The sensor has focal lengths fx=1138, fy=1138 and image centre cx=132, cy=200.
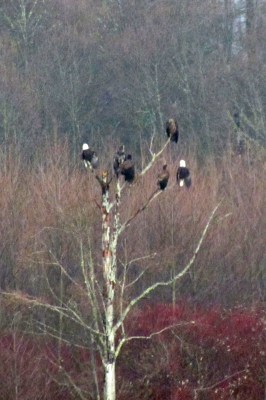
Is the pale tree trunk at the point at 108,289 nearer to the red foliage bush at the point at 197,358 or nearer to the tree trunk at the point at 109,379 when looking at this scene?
the tree trunk at the point at 109,379

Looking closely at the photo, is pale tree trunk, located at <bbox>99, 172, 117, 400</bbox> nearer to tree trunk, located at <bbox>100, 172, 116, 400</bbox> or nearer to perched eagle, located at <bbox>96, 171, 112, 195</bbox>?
tree trunk, located at <bbox>100, 172, 116, 400</bbox>

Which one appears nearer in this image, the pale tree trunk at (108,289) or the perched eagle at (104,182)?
the perched eagle at (104,182)

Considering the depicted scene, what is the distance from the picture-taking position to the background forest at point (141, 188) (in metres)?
13.9

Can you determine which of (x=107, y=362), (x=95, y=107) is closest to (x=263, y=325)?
(x=107, y=362)

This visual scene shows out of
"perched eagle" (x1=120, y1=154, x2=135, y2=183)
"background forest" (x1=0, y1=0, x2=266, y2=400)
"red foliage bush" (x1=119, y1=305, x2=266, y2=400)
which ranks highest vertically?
"perched eagle" (x1=120, y1=154, x2=135, y2=183)

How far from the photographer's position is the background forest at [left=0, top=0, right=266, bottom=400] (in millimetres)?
13867

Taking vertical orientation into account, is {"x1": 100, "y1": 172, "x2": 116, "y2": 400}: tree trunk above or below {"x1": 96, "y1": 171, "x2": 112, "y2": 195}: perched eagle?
below

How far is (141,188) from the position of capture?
1856 centimetres

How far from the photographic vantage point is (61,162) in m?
19.7

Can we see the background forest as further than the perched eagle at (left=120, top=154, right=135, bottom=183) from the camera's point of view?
Yes

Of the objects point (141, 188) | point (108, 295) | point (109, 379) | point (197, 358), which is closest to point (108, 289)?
point (108, 295)

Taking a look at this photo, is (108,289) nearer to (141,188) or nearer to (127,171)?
(127,171)

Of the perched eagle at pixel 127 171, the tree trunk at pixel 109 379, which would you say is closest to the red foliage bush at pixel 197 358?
the tree trunk at pixel 109 379

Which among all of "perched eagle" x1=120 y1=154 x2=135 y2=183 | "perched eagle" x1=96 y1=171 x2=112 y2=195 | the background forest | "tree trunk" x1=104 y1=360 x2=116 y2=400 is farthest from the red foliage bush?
"perched eagle" x1=96 y1=171 x2=112 y2=195
